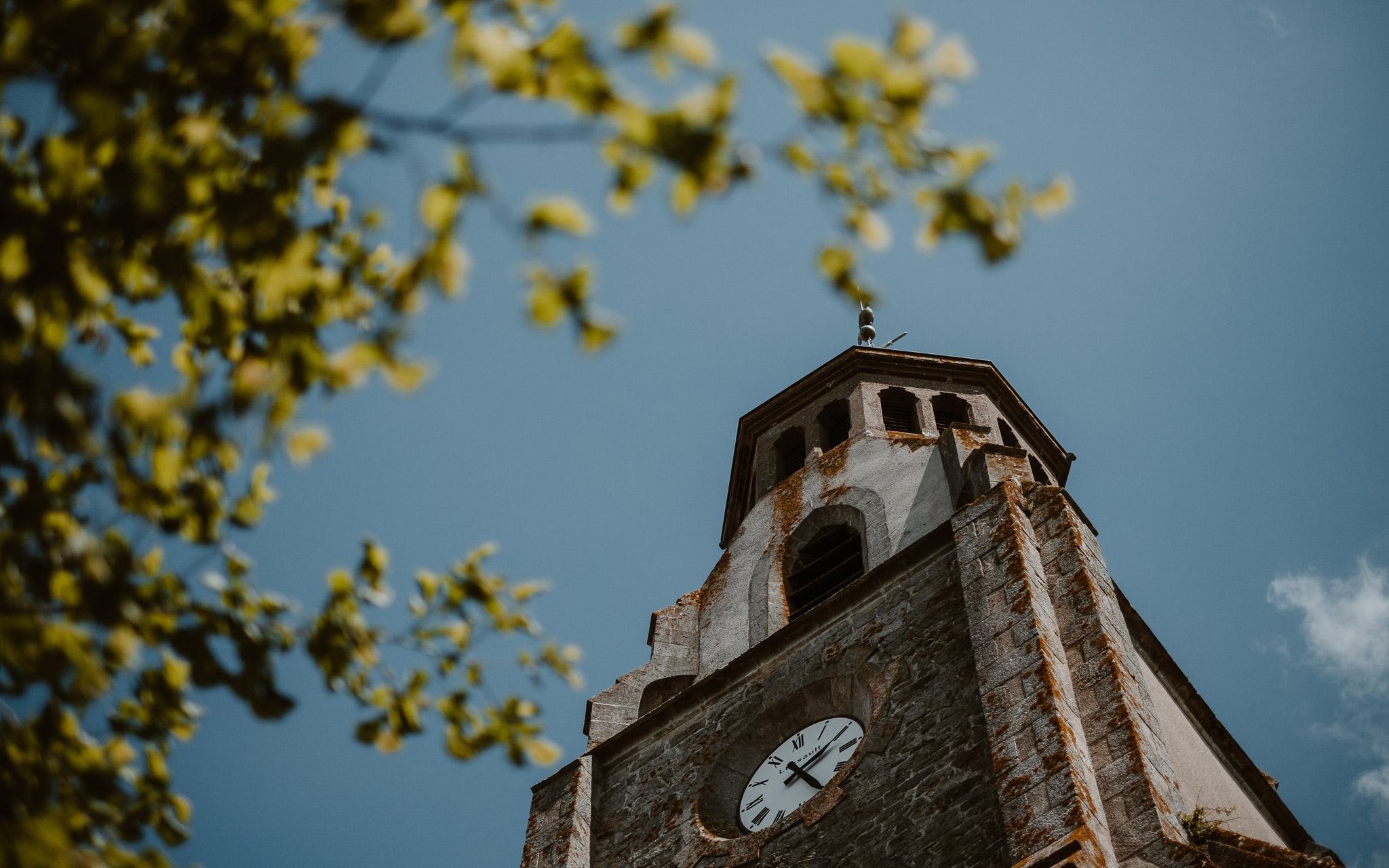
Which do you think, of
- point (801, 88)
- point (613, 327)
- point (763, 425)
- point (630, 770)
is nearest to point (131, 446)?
point (613, 327)

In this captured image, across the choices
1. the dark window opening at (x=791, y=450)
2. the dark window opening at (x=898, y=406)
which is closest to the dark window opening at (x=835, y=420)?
the dark window opening at (x=791, y=450)

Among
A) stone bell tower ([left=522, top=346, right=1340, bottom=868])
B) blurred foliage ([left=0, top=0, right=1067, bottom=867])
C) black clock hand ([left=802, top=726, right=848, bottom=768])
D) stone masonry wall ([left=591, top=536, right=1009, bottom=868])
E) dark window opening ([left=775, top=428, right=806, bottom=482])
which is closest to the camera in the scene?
blurred foliage ([left=0, top=0, right=1067, bottom=867])

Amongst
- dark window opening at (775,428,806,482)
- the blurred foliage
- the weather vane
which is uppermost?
the weather vane

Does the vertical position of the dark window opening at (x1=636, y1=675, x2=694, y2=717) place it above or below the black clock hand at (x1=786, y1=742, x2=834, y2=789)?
above

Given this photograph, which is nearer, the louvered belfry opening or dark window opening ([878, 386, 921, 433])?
the louvered belfry opening

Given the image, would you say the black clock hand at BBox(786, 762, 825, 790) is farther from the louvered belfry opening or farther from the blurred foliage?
the blurred foliage

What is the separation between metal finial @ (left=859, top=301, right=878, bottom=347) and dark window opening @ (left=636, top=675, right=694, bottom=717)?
27.0ft

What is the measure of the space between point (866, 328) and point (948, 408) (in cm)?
351

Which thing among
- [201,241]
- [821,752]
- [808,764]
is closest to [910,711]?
[821,752]

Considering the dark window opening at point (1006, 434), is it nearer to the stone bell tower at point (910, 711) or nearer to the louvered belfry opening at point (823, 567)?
the stone bell tower at point (910, 711)

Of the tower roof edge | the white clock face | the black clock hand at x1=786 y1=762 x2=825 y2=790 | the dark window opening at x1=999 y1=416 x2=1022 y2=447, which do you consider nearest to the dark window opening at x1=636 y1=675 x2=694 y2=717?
the white clock face

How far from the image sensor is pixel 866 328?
67.7ft

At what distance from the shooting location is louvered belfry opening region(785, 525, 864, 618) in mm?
13523

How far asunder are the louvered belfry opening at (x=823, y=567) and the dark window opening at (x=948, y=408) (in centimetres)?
372
